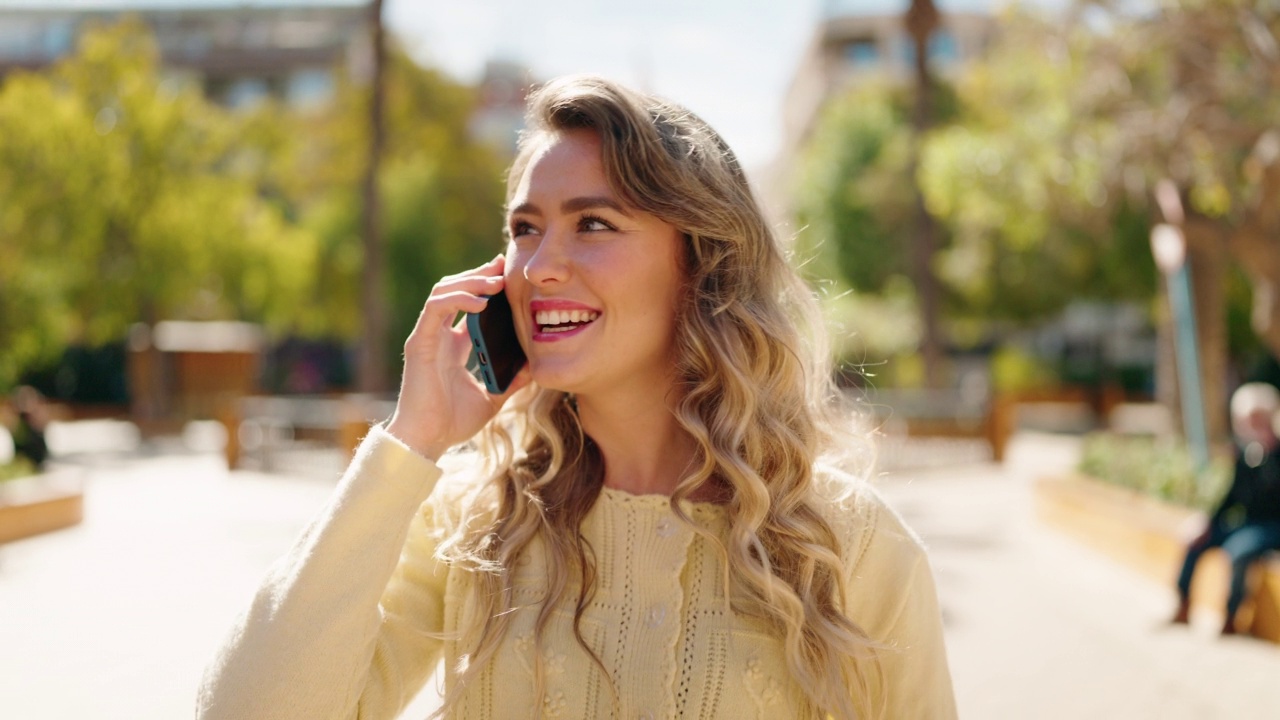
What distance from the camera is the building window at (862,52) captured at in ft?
174

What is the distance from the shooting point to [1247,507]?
778 cm

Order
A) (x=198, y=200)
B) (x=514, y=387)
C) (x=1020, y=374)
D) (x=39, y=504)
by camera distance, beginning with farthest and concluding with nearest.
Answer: (x=1020, y=374) < (x=198, y=200) < (x=39, y=504) < (x=514, y=387)

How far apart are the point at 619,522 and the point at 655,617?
0.20 meters

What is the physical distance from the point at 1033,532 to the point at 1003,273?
18.4m

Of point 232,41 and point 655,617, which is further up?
point 232,41

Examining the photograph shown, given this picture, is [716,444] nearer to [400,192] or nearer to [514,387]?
[514,387]

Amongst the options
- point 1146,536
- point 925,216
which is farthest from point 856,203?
point 1146,536

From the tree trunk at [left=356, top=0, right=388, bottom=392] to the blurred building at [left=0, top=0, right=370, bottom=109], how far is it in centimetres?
3007

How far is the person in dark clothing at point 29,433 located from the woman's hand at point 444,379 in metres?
14.1

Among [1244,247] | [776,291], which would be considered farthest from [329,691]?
[1244,247]

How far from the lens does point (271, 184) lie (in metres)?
36.6

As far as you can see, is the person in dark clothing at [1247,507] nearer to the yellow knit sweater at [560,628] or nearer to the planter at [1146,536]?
the planter at [1146,536]

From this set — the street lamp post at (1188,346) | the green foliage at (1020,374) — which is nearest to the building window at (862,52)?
the green foliage at (1020,374)

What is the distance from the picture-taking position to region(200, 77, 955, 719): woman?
192 cm
